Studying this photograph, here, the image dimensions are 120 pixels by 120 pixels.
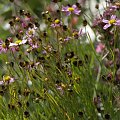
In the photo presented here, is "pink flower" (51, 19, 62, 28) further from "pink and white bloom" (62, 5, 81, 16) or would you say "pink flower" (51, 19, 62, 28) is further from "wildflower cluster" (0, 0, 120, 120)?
"pink and white bloom" (62, 5, 81, 16)

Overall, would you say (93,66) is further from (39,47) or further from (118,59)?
(39,47)

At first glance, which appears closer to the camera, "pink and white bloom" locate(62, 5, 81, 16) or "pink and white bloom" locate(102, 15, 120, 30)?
"pink and white bloom" locate(102, 15, 120, 30)

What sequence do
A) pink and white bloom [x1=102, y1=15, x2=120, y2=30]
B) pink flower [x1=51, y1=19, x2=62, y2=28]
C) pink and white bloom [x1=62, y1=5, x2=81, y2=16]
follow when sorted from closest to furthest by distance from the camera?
pink and white bloom [x1=102, y1=15, x2=120, y2=30] < pink flower [x1=51, y1=19, x2=62, y2=28] < pink and white bloom [x1=62, y1=5, x2=81, y2=16]

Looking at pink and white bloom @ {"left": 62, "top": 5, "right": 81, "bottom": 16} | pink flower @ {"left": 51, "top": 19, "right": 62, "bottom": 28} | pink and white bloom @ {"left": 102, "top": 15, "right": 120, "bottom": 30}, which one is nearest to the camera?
pink and white bloom @ {"left": 102, "top": 15, "right": 120, "bottom": 30}

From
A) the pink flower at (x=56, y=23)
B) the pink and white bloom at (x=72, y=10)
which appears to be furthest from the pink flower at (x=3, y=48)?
the pink and white bloom at (x=72, y=10)

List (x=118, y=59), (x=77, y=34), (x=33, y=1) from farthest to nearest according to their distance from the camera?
(x=33, y=1) < (x=118, y=59) < (x=77, y=34)

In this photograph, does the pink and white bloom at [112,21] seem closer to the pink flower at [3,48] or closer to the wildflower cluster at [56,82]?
the wildflower cluster at [56,82]

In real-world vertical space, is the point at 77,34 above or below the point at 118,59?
above

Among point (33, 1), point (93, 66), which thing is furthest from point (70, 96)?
point (33, 1)

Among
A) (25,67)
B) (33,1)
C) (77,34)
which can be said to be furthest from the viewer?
(33,1)

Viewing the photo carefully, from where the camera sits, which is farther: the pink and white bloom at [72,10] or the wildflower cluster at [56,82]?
the pink and white bloom at [72,10]

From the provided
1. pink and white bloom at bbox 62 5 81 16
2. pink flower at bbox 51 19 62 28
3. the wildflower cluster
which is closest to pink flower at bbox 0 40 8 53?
the wildflower cluster
